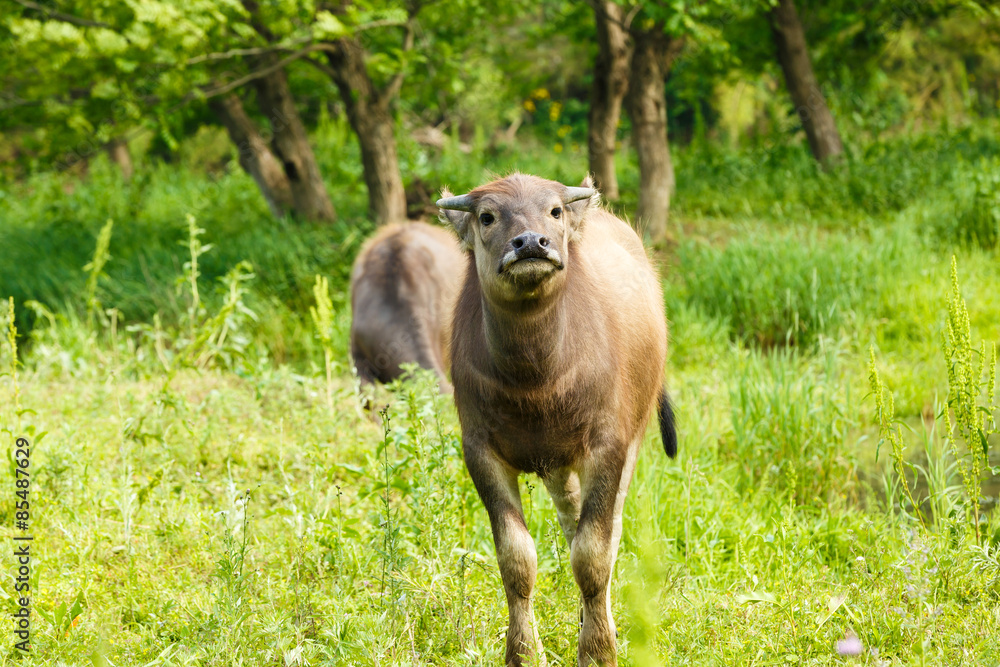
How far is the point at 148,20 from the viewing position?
575cm

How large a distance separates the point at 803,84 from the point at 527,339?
8352mm

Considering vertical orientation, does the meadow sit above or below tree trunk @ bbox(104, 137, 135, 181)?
below

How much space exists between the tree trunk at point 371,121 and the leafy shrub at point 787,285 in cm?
304

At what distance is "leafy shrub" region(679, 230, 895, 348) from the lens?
6.41 meters

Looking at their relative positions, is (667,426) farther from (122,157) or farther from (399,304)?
(122,157)

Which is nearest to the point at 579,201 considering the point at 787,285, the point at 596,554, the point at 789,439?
the point at 596,554

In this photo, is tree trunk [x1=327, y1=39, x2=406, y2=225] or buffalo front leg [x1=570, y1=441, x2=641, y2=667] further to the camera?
tree trunk [x1=327, y1=39, x2=406, y2=225]

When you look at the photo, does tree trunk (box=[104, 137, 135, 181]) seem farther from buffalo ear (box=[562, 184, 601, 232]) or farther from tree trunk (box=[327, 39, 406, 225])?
buffalo ear (box=[562, 184, 601, 232])

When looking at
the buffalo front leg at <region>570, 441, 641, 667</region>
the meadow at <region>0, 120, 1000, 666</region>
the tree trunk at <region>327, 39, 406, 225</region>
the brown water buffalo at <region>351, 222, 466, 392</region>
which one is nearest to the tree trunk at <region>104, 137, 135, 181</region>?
the meadow at <region>0, 120, 1000, 666</region>

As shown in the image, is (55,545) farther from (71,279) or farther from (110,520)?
(71,279)

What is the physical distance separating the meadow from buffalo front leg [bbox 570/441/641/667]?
0.49ft

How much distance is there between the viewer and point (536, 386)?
9.67ft

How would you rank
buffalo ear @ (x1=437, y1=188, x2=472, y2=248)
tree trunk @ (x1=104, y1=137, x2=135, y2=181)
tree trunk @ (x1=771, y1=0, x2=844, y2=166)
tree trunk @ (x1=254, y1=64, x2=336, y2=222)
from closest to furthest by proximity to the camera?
buffalo ear @ (x1=437, y1=188, x2=472, y2=248), tree trunk @ (x1=254, y1=64, x2=336, y2=222), tree trunk @ (x1=771, y1=0, x2=844, y2=166), tree trunk @ (x1=104, y1=137, x2=135, y2=181)

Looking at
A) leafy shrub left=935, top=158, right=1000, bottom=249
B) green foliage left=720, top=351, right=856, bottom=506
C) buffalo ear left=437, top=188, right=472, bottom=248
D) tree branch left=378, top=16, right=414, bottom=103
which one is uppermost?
tree branch left=378, top=16, right=414, bottom=103
